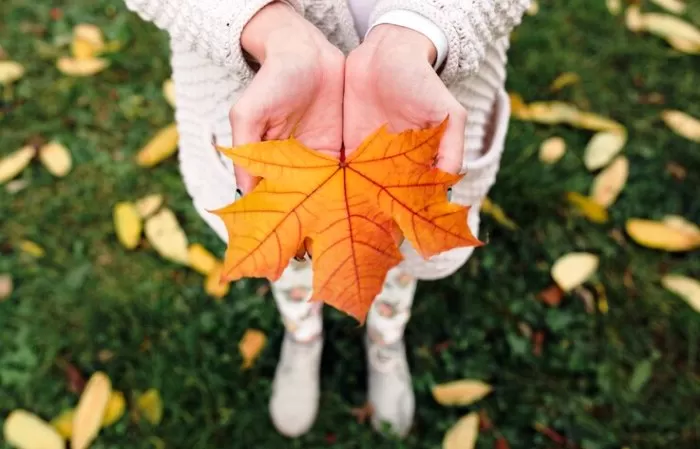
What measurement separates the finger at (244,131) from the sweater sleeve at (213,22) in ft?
0.29

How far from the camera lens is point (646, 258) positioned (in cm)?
164

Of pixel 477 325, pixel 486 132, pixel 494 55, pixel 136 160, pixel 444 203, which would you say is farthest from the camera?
pixel 136 160

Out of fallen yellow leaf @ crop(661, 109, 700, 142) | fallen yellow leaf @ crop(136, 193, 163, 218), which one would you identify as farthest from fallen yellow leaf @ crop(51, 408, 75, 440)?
fallen yellow leaf @ crop(661, 109, 700, 142)

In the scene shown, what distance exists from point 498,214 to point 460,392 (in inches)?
17.6

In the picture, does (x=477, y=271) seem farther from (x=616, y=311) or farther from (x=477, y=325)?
(x=616, y=311)

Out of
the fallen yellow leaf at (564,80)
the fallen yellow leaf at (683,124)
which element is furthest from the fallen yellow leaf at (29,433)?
the fallen yellow leaf at (683,124)

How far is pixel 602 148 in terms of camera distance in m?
1.79

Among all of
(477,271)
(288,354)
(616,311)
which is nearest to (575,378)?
(616,311)

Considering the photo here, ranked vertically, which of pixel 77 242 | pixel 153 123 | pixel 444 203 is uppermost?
pixel 444 203

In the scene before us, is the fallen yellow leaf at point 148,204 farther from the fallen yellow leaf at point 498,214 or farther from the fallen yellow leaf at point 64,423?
the fallen yellow leaf at point 498,214

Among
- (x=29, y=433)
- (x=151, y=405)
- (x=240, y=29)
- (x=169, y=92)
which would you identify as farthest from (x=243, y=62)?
(x=169, y=92)

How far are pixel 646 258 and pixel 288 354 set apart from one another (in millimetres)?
885

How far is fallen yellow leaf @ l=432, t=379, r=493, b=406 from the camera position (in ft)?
4.76

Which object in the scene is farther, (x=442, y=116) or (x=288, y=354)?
(x=288, y=354)
